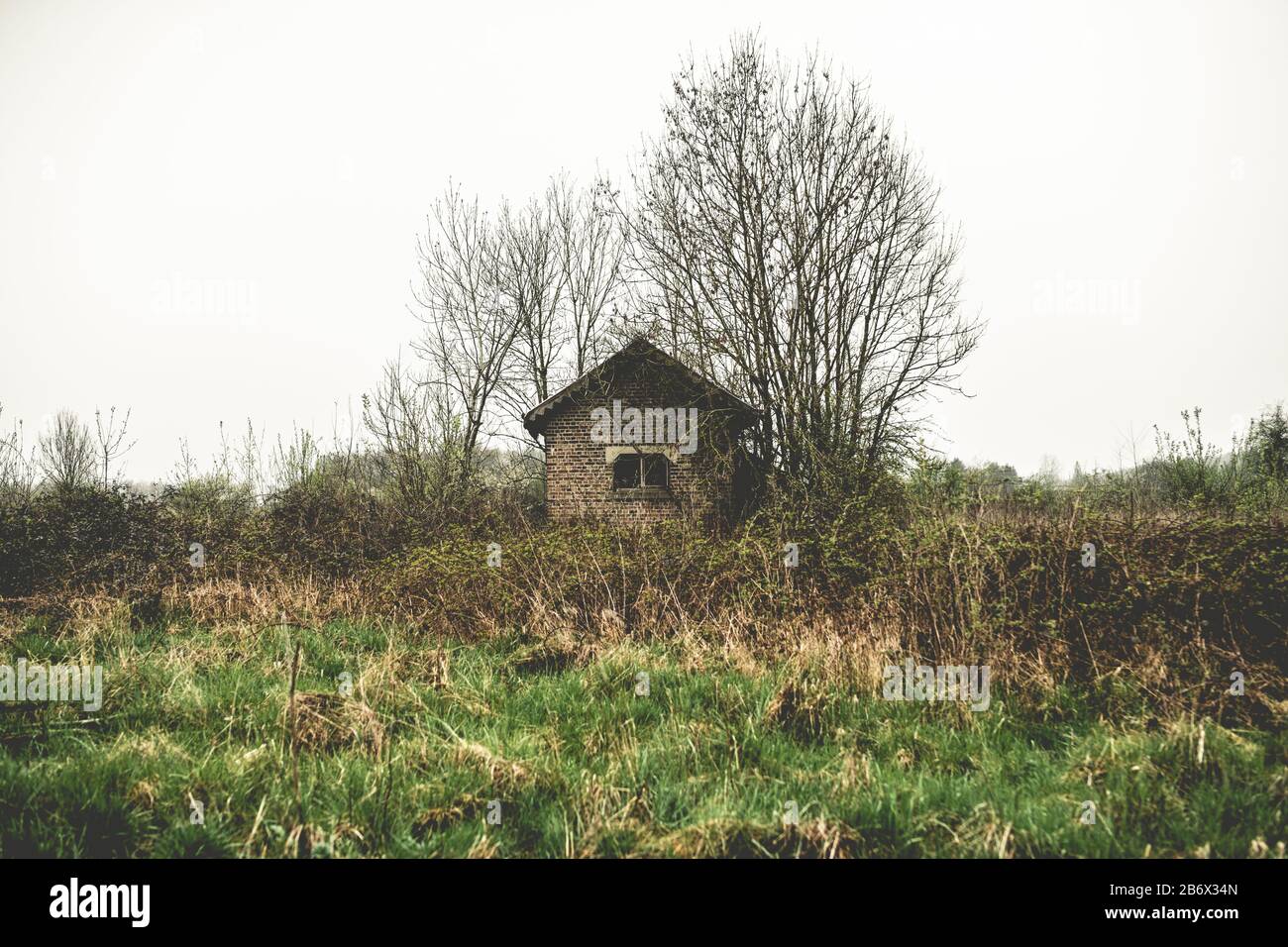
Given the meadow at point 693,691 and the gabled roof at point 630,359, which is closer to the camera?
the meadow at point 693,691

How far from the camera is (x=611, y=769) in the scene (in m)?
3.15

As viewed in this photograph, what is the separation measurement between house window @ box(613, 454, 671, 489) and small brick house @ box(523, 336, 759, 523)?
1.0 inches

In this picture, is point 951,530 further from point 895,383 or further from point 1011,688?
point 895,383

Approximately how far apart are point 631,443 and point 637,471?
97 centimetres

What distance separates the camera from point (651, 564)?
7090mm

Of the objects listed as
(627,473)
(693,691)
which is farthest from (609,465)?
(693,691)

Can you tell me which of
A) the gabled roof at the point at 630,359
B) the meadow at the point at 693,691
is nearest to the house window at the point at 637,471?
the gabled roof at the point at 630,359

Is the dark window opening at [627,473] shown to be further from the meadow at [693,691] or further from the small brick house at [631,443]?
the meadow at [693,691]

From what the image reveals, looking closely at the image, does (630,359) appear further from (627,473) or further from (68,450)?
(68,450)

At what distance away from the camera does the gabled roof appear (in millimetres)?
11992

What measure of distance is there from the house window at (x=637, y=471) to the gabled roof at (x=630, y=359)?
7.03 ft

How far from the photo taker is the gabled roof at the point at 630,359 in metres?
12.0
